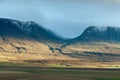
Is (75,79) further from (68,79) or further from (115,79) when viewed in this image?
(115,79)

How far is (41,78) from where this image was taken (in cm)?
14625

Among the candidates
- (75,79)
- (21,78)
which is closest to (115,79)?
(75,79)

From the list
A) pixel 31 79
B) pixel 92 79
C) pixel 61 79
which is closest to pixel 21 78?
pixel 31 79

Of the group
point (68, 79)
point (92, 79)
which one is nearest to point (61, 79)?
point (68, 79)

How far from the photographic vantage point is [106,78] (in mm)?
152875

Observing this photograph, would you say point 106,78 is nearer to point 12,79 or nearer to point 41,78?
point 41,78

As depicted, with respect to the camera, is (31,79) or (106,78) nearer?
(31,79)

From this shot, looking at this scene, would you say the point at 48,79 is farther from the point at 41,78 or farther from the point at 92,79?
the point at 92,79

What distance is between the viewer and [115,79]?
147250 mm

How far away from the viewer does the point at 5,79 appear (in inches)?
5369

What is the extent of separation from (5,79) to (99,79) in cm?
3589

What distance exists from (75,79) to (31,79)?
1621 cm

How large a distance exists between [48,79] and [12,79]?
13.1 meters

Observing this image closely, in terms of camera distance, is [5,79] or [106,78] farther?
[106,78]
